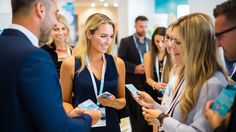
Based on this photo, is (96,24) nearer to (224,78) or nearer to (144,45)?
(224,78)

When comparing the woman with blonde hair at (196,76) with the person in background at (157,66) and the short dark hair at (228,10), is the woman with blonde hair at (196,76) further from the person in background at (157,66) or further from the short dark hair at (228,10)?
the person in background at (157,66)

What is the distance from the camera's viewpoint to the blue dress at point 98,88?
2.40 metres

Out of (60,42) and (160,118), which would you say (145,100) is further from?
(60,42)

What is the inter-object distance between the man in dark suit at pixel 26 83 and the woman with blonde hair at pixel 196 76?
0.69 meters

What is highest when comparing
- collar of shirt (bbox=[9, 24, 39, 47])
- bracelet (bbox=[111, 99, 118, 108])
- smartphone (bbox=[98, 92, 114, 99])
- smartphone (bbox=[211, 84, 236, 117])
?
collar of shirt (bbox=[9, 24, 39, 47])

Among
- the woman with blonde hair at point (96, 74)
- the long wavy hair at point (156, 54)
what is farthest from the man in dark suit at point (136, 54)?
the woman with blonde hair at point (96, 74)

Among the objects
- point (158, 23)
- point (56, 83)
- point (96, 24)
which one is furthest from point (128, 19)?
point (56, 83)

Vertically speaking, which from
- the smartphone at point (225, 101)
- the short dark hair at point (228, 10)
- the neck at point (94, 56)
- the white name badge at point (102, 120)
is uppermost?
the short dark hair at point (228, 10)

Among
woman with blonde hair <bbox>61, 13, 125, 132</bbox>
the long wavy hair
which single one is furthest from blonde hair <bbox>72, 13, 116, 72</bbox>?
the long wavy hair

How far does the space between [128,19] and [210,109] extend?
563 cm

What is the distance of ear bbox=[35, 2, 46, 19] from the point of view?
4.52 ft

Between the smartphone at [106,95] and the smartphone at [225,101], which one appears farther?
the smartphone at [106,95]

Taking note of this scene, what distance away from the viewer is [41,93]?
124cm

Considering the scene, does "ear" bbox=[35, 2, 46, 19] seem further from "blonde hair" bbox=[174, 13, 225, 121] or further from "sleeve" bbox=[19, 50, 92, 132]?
"blonde hair" bbox=[174, 13, 225, 121]
